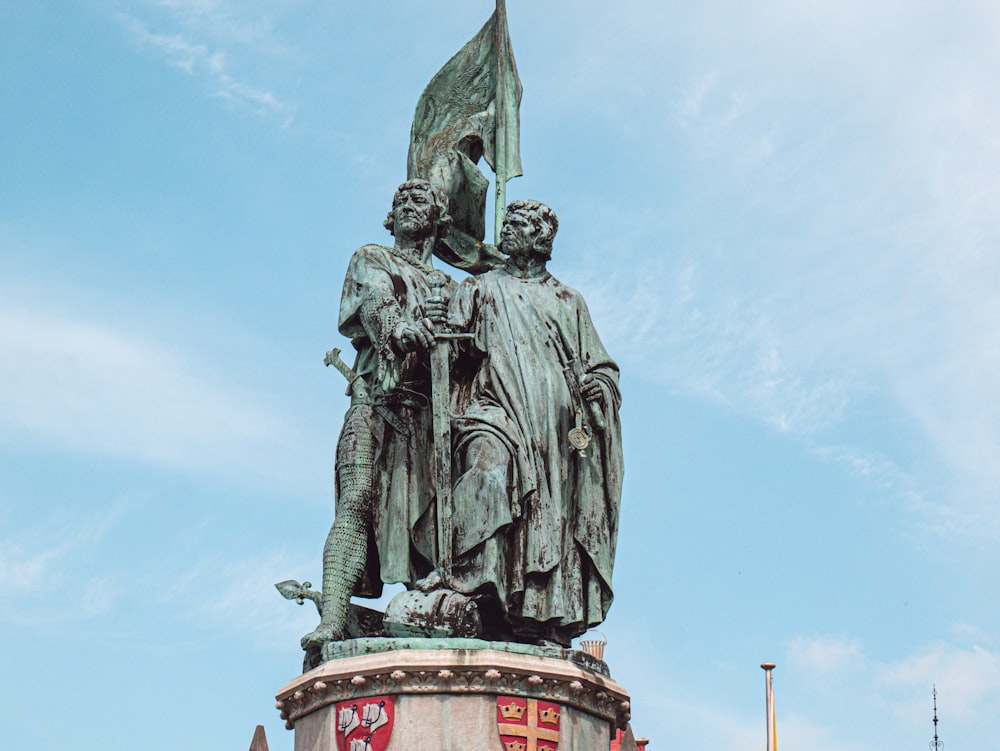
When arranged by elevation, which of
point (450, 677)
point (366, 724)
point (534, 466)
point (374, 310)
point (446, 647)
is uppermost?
point (374, 310)

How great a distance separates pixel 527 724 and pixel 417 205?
4761 mm

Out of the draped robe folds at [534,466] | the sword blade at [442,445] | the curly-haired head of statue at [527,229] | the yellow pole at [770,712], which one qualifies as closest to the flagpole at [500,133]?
the curly-haired head of statue at [527,229]

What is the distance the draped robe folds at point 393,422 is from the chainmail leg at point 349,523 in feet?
0.12

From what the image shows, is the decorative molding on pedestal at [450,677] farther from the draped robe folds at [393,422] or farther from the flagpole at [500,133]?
the flagpole at [500,133]

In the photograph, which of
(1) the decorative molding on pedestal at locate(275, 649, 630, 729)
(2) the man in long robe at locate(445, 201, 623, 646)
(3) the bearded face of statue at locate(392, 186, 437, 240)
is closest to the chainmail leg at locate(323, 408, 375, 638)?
(2) the man in long robe at locate(445, 201, 623, 646)

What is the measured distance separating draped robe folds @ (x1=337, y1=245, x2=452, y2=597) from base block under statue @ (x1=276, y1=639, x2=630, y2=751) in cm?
131

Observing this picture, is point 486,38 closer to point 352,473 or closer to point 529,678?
point 352,473

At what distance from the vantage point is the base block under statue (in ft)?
40.8

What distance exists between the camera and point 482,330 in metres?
14.2

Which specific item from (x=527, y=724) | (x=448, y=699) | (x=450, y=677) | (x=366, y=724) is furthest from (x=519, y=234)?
(x=366, y=724)

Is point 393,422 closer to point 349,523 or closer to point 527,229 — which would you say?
point 349,523

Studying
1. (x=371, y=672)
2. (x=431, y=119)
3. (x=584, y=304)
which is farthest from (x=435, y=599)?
(x=431, y=119)

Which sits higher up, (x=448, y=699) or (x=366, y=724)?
(x=448, y=699)

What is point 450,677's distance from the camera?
12508mm
